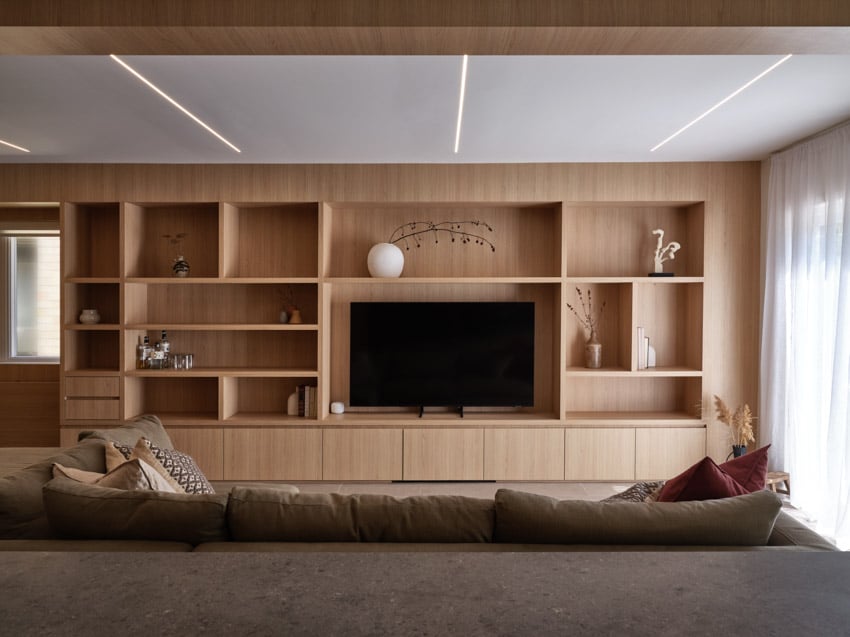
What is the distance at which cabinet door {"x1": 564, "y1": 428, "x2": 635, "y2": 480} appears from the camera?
5184mm

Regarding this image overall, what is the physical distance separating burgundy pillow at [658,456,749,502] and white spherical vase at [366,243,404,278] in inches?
133

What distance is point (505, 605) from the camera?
3.01 feet

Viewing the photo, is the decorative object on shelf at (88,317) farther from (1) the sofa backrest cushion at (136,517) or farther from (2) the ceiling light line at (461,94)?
(1) the sofa backrest cushion at (136,517)

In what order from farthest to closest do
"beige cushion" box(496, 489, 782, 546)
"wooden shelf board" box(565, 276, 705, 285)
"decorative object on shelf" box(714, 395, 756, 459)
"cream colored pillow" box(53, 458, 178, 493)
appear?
"wooden shelf board" box(565, 276, 705, 285) < "decorative object on shelf" box(714, 395, 756, 459) < "cream colored pillow" box(53, 458, 178, 493) < "beige cushion" box(496, 489, 782, 546)

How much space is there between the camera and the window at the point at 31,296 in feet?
19.3

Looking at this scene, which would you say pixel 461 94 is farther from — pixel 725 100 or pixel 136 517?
pixel 136 517

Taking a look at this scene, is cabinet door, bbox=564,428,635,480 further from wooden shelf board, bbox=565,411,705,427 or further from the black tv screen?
the black tv screen

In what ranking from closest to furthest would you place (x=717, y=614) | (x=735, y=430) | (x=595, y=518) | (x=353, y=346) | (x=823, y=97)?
1. (x=717, y=614)
2. (x=595, y=518)
3. (x=823, y=97)
4. (x=735, y=430)
5. (x=353, y=346)

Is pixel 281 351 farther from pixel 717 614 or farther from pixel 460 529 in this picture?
pixel 717 614

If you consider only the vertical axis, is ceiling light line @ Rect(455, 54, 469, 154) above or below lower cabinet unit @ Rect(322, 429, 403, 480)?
above

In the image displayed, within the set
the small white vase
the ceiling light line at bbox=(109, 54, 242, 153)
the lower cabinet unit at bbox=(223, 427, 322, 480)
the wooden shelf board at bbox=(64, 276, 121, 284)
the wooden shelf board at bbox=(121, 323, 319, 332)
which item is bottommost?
the lower cabinet unit at bbox=(223, 427, 322, 480)

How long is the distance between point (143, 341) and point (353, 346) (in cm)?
177

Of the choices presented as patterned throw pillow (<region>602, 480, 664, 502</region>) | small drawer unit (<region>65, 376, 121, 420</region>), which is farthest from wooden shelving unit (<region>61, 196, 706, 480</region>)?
patterned throw pillow (<region>602, 480, 664, 502</region>)

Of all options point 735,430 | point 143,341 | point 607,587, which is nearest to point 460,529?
point 607,587
